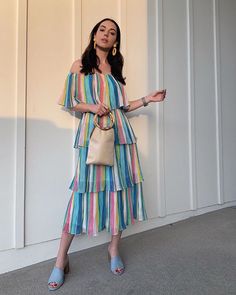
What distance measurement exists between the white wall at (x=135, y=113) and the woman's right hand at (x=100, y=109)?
271mm

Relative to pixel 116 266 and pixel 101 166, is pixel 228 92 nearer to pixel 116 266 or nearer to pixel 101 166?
pixel 101 166

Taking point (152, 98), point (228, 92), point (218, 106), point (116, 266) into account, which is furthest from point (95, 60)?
point (228, 92)

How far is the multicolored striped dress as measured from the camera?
3.57 feet

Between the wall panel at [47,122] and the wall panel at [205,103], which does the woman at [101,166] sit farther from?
the wall panel at [205,103]

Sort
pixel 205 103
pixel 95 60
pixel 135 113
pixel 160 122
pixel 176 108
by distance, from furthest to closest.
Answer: pixel 205 103 < pixel 176 108 < pixel 160 122 < pixel 135 113 < pixel 95 60

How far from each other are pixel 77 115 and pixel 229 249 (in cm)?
113

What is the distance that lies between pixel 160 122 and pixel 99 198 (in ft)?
2.83

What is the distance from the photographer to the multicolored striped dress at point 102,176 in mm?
1088

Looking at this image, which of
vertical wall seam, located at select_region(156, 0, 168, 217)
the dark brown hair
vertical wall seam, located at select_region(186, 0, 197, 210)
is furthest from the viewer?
vertical wall seam, located at select_region(186, 0, 197, 210)

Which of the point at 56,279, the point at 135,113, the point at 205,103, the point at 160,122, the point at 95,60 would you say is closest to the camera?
the point at 56,279

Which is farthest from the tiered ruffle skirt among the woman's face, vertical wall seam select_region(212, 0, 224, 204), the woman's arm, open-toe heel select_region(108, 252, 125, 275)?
vertical wall seam select_region(212, 0, 224, 204)

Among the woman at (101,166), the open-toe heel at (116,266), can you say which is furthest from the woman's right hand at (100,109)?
the open-toe heel at (116,266)

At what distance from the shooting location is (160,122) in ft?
5.76

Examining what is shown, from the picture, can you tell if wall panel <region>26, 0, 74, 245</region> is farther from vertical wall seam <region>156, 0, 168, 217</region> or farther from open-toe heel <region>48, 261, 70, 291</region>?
vertical wall seam <region>156, 0, 168, 217</region>
